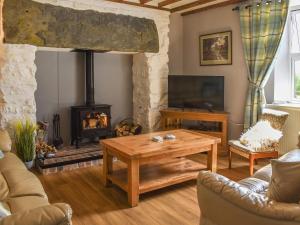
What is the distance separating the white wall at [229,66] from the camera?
4672 mm

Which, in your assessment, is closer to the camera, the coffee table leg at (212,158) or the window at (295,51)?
the coffee table leg at (212,158)

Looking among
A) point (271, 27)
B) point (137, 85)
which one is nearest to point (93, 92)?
point (137, 85)

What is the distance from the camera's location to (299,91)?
13.9 ft

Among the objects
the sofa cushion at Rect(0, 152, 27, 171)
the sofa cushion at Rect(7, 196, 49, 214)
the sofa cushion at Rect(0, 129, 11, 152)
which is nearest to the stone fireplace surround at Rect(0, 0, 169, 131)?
the sofa cushion at Rect(0, 129, 11, 152)

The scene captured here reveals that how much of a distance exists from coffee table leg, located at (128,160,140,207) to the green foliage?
165 centimetres

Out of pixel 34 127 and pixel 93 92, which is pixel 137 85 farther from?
pixel 34 127

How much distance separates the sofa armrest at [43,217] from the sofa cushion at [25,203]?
0.57 m

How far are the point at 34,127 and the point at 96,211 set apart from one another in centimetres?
169

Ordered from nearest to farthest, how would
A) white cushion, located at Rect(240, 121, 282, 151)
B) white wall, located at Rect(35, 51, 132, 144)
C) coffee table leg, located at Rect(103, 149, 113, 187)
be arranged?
coffee table leg, located at Rect(103, 149, 113, 187) → white cushion, located at Rect(240, 121, 282, 151) → white wall, located at Rect(35, 51, 132, 144)

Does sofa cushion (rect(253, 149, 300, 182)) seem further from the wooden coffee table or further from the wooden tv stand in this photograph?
the wooden tv stand

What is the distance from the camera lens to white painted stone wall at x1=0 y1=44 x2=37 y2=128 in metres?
3.76

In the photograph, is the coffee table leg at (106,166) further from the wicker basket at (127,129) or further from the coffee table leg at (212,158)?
the wicker basket at (127,129)

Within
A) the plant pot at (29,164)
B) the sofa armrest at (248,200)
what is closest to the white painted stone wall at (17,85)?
the plant pot at (29,164)

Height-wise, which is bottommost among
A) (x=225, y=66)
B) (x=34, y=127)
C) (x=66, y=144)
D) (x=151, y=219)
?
(x=151, y=219)
